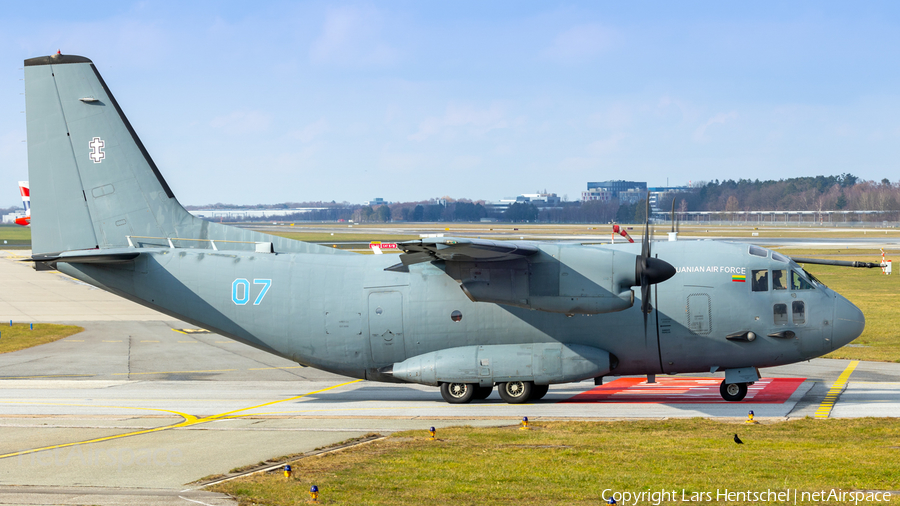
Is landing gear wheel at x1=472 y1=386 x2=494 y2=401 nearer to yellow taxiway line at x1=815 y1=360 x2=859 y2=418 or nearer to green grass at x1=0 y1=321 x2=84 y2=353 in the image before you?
yellow taxiway line at x1=815 y1=360 x2=859 y2=418

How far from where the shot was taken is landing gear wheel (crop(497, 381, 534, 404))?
838 inches

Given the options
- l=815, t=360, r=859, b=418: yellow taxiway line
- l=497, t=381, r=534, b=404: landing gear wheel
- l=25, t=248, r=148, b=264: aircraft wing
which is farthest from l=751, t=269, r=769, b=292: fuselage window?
l=25, t=248, r=148, b=264: aircraft wing

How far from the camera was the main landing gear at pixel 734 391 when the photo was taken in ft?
69.1

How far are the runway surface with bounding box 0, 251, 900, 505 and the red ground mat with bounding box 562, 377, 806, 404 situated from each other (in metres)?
0.06

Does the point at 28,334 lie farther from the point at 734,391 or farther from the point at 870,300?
the point at 870,300

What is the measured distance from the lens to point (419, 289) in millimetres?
21469

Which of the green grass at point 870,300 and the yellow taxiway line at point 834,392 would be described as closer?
the yellow taxiway line at point 834,392

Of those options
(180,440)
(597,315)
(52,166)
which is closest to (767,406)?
(597,315)

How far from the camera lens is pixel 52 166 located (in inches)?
892

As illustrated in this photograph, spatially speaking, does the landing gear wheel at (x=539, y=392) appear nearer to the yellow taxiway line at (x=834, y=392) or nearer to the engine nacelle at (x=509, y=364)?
the engine nacelle at (x=509, y=364)

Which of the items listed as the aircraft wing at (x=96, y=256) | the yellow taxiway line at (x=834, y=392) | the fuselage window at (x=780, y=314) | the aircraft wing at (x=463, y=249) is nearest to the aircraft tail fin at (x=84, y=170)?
the aircraft wing at (x=96, y=256)

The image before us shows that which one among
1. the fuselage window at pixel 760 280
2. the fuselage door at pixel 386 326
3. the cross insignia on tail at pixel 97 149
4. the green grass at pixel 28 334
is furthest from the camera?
the green grass at pixel 28 334

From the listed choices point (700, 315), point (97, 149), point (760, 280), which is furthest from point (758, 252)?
point (97, 149)

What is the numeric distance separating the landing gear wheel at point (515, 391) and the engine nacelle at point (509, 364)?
0.41 metres
